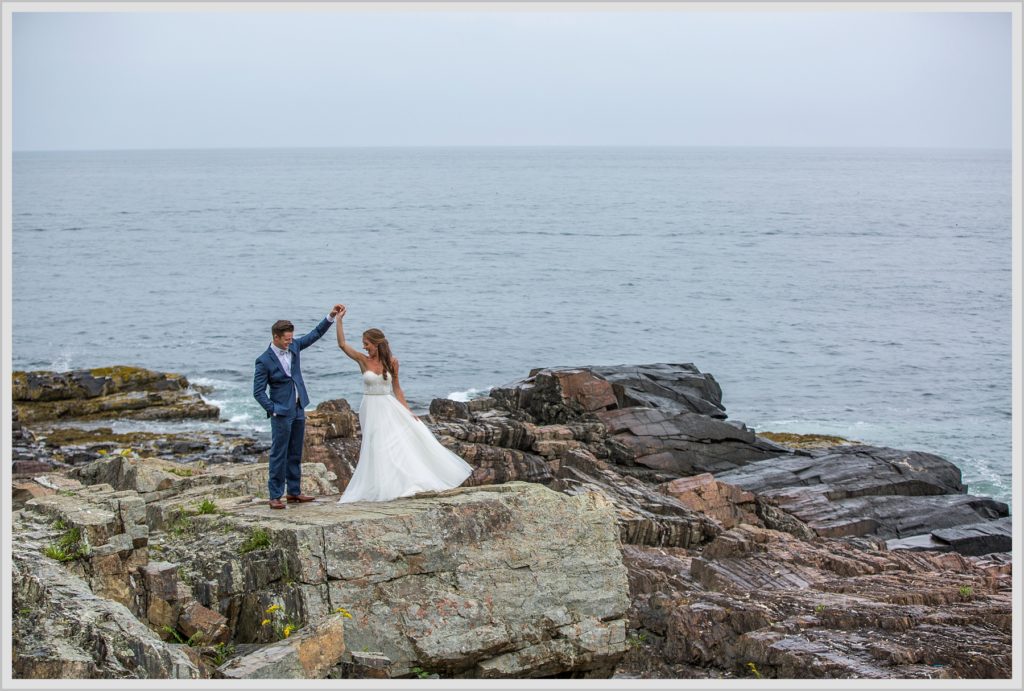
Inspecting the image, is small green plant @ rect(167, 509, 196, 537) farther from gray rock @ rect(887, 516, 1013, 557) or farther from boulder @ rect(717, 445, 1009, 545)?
gray rock @ rect(887, 516, 1013, 557)

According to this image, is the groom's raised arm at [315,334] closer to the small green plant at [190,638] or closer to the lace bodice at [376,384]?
the lace bodice at [376,384]

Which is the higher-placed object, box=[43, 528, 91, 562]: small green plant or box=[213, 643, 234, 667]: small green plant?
box=[43, 528, 91, 562]: small green plant

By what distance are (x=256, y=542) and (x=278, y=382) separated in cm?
219

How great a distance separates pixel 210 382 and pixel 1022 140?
38552 millimetres

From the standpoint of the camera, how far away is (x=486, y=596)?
1210cm

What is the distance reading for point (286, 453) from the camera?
527 inches

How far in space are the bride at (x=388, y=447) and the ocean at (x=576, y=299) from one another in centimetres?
2433

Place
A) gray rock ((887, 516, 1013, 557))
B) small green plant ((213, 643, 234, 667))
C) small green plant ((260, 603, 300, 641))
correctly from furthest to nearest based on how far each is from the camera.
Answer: gray rock ((887, 516, 1013, 557)) → small green plant ((260, 603, 300, 641)) → small green plant ((213, 643, 234, 667))

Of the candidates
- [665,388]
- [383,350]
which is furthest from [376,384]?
[665,388]

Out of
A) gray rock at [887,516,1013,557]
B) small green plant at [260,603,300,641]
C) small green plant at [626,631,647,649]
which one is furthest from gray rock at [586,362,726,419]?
small green plant at [260,603,300,641]

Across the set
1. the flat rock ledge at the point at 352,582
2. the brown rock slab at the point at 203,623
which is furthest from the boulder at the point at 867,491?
the brown rock slab at the point at 203,623

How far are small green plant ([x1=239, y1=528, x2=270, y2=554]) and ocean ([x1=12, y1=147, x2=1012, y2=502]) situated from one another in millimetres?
25558

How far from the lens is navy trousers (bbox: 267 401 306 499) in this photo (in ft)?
43.7

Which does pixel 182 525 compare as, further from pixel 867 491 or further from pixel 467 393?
pixel 467 393
